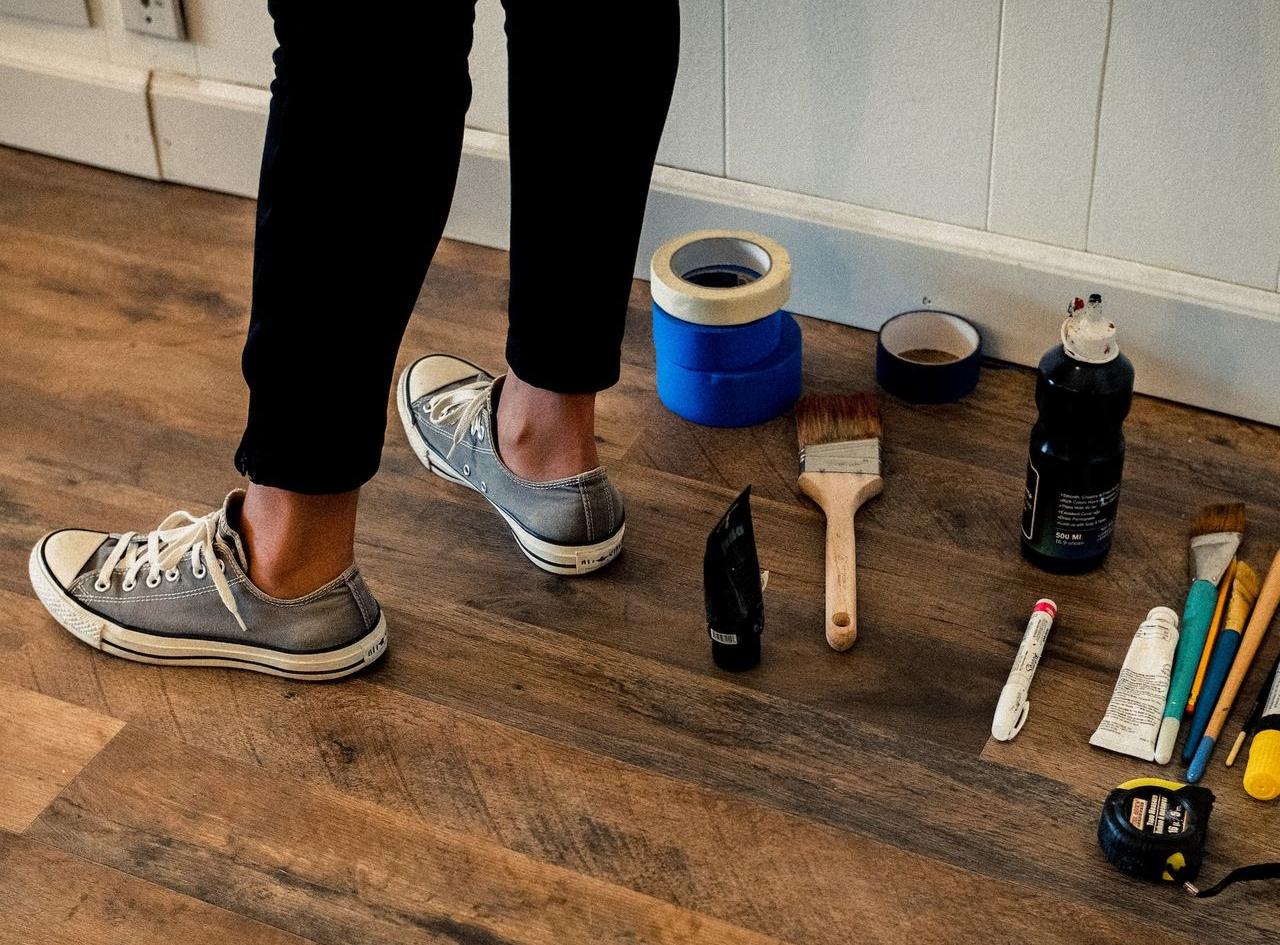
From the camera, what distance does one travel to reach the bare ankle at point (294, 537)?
3.78 ft

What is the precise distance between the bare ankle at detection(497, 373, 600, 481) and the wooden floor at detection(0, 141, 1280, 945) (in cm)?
9

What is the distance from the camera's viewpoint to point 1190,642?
1200 millimetres

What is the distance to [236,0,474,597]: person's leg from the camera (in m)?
0.93

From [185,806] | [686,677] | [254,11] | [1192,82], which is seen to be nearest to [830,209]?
[1192,82]

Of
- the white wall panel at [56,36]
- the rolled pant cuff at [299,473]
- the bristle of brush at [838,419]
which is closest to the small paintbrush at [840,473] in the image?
the bristle of brush at [838,419]

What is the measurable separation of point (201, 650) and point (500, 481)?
0.96ft

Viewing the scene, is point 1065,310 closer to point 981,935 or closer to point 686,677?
point 686,677

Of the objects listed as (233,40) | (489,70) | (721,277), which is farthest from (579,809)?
(233,40)

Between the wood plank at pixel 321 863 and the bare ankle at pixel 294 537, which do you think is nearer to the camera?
the wood plank at pixel 321 863

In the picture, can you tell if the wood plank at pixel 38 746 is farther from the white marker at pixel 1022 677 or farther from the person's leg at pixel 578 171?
the white marker at pixel 1022 677

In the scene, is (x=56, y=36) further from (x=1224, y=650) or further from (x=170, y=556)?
(x=1224, y=650)

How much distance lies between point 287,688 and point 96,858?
0.20 meters

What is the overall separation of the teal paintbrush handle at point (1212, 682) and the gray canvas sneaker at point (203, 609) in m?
0.64

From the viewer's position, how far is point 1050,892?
41.4 inches
